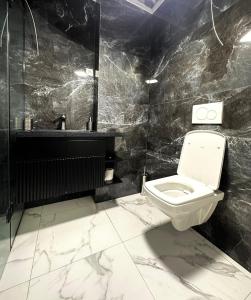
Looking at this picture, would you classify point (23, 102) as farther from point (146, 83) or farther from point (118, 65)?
point (146, 83)

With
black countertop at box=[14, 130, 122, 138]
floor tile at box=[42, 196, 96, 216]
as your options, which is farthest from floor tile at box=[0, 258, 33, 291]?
black countertop at box=[14, 130, 122, 138]

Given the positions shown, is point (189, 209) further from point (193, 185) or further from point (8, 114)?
point (8, 114)

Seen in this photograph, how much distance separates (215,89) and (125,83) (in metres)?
1.02

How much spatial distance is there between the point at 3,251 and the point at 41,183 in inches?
19.9

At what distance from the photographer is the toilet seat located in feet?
3.40

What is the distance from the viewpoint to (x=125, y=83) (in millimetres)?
1932

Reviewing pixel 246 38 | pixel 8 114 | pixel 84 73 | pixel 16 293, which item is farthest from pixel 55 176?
pixel 246 38

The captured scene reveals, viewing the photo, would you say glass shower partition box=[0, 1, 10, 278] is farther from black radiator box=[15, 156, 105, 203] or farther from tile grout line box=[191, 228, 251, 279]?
tile grout line box=[191, 228, 251, 279]

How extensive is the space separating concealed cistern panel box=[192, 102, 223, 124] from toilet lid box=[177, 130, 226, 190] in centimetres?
9

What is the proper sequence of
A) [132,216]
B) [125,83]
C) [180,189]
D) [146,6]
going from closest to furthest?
[180,189], [132,216], [146,6], [125,83]

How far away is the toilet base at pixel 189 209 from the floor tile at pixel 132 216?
402 mm

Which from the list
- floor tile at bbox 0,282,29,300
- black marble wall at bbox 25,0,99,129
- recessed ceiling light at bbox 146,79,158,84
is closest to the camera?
floor tile at bbox 0,282,29,300

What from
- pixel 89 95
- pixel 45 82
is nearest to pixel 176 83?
pixel 89 95

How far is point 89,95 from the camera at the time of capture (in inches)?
75.2
